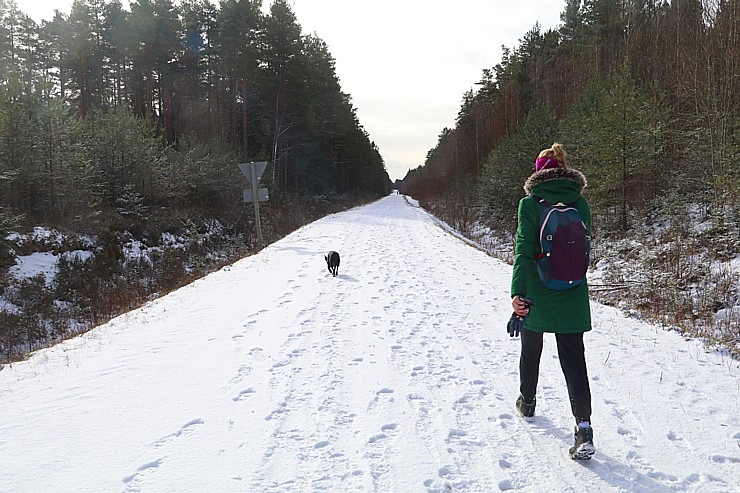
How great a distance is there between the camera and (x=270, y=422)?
351 cm

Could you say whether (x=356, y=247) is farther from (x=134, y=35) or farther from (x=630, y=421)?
(x=134, y=35)

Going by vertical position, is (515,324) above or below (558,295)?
below

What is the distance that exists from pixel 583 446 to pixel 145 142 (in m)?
20.8

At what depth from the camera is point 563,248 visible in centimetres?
295

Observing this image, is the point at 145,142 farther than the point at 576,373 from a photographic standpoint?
Yes

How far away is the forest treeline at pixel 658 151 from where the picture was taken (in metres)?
10.6

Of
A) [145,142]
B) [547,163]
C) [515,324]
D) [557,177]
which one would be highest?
[145,142]

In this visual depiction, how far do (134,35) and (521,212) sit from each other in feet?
113

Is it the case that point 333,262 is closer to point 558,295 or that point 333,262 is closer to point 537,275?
point 537,275

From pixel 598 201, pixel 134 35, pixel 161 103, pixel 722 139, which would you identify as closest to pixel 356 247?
pixel 598 201

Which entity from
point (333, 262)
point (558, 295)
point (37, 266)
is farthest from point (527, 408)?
point (37, 266)

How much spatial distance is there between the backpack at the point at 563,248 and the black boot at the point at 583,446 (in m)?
0.99

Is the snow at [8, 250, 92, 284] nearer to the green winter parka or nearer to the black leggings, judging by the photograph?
the green winter parka

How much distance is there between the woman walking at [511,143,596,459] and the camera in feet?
10.0
